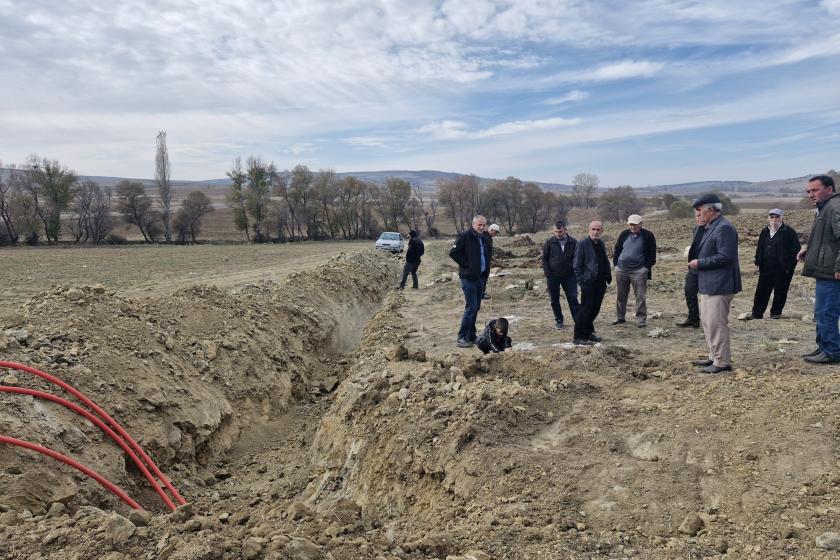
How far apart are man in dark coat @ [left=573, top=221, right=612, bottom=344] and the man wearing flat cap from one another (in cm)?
189

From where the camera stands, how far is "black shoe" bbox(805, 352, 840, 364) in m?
5.52

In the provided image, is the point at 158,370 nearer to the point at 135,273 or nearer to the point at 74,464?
the point at 74,464

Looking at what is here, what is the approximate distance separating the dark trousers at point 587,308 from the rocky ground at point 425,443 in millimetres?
402

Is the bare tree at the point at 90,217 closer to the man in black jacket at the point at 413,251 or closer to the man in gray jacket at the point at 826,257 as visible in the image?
the man in black jacket at the point at 413,251

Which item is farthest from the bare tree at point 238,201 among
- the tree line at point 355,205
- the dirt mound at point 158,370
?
the dirt mound at point 158,370

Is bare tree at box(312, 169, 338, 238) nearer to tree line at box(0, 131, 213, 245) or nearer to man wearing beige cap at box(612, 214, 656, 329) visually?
tree line at box(0, 131, 213, 245)

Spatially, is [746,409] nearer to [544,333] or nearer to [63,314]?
[544,333]

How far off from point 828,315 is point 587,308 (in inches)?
105

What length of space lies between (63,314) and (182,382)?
163 cm

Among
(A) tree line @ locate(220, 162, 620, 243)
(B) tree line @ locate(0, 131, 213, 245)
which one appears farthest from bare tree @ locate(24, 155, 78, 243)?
(A) tree line @ locate(220, 162, 620, 243)

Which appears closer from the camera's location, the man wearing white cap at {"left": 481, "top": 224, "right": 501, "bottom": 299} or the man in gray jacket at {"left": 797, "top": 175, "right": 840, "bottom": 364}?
the man in gray jacket at {"left": 797, "top": 175, "right": 840, "bottom": 364}

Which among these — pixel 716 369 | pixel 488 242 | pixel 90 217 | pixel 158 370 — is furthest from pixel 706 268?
pixel 90 217

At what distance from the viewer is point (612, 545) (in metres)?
3.02

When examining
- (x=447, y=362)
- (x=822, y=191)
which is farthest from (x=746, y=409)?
(x=447, y=362)
